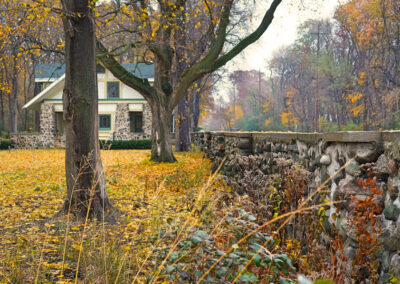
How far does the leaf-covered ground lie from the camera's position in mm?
2807

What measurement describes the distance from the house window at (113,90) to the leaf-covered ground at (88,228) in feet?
48.9

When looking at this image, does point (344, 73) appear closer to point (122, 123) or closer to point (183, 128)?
point (183, 128)

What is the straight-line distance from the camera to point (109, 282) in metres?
2.67

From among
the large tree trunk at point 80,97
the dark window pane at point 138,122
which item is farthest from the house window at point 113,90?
the large tree trunk at point 80,97

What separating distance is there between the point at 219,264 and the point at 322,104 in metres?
35.1

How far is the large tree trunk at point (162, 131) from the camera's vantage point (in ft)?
37.4

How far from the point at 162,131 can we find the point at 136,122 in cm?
1506

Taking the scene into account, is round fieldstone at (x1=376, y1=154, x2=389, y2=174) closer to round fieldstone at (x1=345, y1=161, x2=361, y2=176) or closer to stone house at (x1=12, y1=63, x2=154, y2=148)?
round fieldstone at (x1=345, y1=161, x2=361, y2=176)

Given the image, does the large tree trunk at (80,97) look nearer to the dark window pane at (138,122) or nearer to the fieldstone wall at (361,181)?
the fieldstone wall at (361,181)

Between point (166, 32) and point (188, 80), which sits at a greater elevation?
point (166, 32)

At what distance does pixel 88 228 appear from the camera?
4.27 m

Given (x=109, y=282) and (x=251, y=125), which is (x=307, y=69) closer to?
(x=251, y=125)

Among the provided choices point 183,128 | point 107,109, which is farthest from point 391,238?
point 107,109

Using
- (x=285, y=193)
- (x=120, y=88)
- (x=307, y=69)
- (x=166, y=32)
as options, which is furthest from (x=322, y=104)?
(x=285, y=193)
